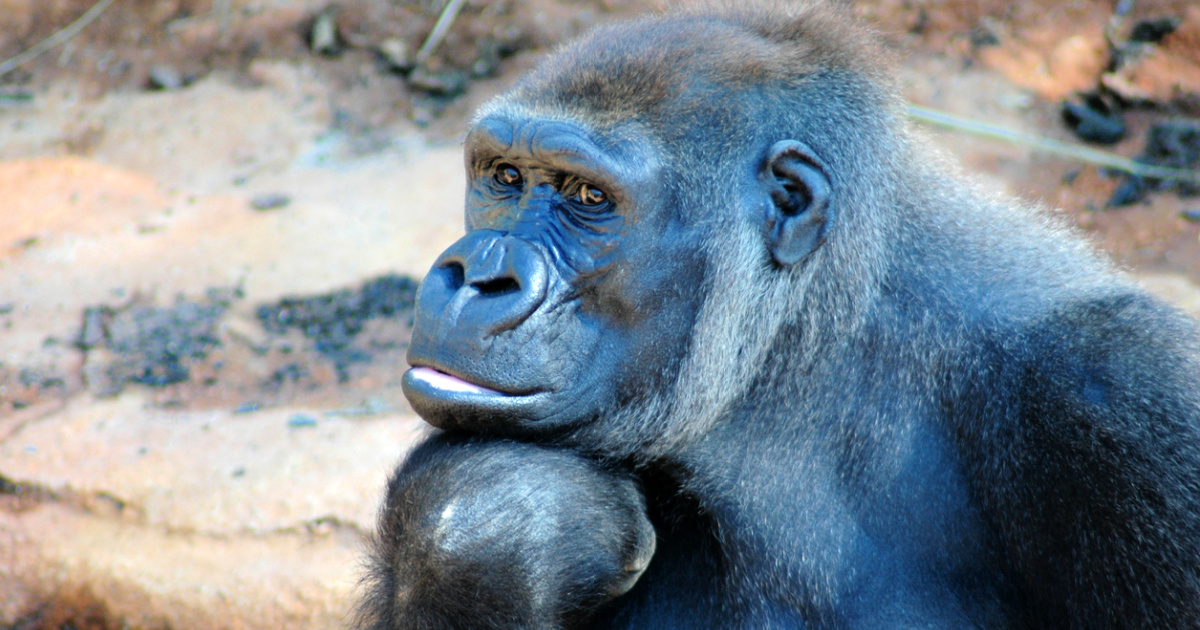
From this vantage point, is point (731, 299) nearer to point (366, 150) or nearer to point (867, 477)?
point (867, 477)

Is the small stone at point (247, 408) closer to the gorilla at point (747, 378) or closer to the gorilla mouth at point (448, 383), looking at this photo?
the gorilla at point (747, 378)

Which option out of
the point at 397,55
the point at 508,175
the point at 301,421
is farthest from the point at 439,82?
the point at 508,175

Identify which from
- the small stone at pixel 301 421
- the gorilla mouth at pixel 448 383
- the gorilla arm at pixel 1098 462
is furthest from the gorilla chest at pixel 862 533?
the small stone at pixel 301 421

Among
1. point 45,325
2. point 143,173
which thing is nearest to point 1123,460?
point 45,325

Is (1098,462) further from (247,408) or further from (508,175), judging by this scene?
(247,408)

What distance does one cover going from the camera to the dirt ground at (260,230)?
4934 mm

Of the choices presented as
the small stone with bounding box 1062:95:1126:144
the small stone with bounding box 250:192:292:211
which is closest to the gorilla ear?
the small stone with bounding box 1062:95:1126:144

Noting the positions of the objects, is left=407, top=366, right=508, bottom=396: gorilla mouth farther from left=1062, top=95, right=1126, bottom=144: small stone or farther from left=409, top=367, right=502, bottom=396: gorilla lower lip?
left=1062, top=95, right=1126, bottom=144: small stone

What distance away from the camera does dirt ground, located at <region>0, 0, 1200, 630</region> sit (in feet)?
16.2

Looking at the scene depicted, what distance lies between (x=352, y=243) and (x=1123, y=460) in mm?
5221

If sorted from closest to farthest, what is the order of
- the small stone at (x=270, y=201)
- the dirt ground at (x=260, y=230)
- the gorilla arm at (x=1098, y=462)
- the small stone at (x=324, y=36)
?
1. the gorilla arm at (x=1098, y=462)
2. the dirt ground at (x=260, y=230)
3. the small stone at (x=270, y=201)
4. the small stone at (x=324, y=36)

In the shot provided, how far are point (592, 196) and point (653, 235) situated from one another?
0.75 ft

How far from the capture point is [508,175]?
139 inches

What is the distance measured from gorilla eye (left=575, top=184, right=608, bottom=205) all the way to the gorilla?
0.03 meters
